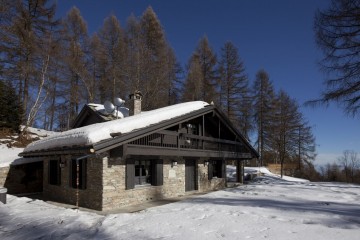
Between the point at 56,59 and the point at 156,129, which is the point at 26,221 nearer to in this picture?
the point at 156,129

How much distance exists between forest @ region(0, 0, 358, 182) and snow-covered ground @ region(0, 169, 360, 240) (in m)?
13.1

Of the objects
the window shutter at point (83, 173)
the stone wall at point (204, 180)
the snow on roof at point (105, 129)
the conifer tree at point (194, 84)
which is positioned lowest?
the stone wall at point (204, 180)

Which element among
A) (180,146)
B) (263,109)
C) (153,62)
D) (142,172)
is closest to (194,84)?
(153,62)

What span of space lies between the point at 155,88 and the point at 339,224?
18.7 meters

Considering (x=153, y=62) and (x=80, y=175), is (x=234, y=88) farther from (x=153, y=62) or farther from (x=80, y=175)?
(x=80, y=175)

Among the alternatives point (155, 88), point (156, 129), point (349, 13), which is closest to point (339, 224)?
point (156, 129)

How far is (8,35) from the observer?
63.6ft

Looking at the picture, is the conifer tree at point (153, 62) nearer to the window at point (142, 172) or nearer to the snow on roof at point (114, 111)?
the snow on roof at point (114, 111)

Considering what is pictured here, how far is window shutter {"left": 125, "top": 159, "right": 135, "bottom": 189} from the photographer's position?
11.0 m

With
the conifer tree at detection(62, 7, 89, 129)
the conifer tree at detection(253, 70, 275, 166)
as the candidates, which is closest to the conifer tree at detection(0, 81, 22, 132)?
the conifer tree at detection(62, 7, 89, 129)

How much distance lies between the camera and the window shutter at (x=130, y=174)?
36.0ft

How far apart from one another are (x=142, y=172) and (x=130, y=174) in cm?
115

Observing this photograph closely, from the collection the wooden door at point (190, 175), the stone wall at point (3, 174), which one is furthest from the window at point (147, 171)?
the stone wall at point (3, 174)

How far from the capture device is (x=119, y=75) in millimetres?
24328
